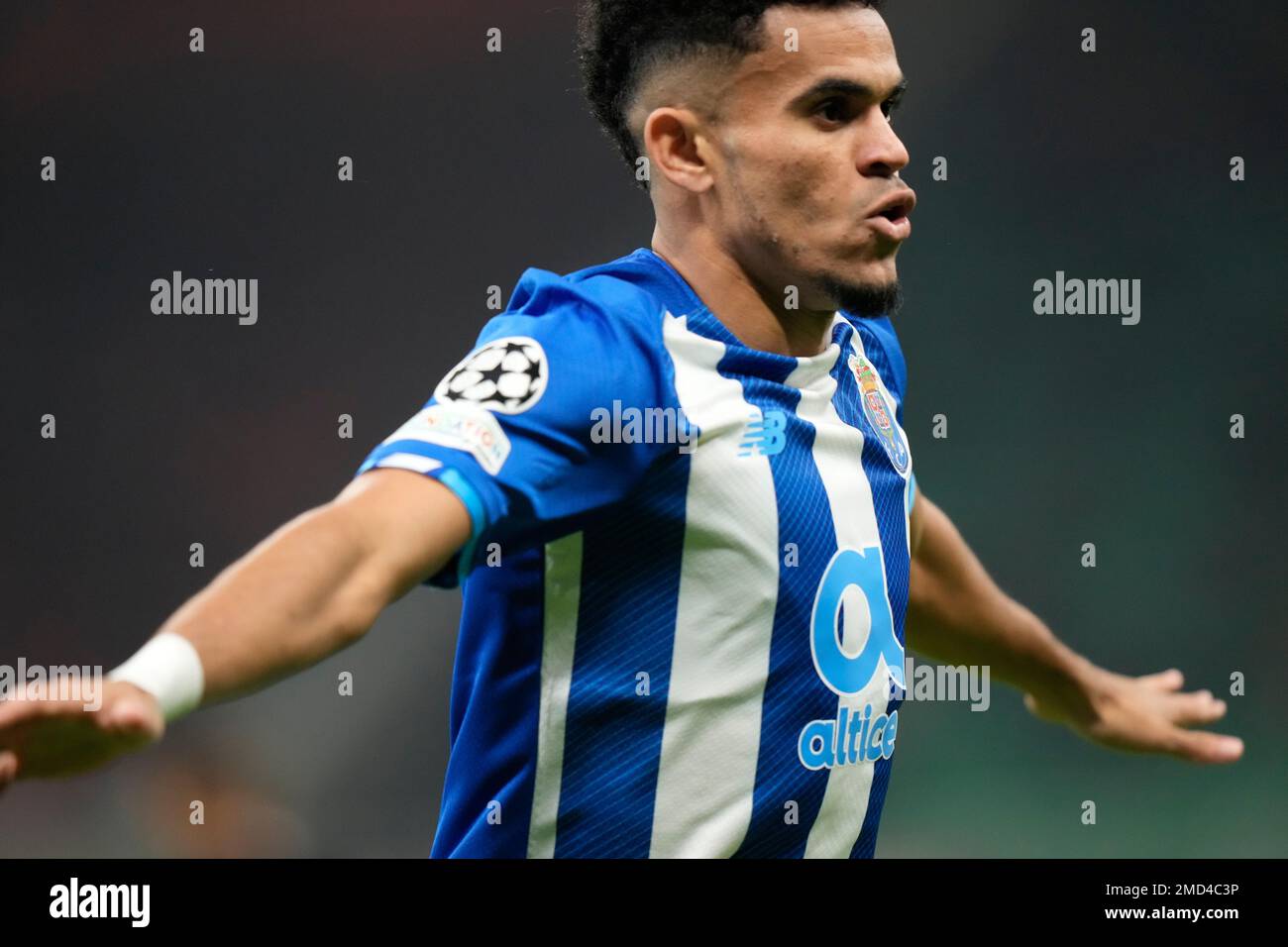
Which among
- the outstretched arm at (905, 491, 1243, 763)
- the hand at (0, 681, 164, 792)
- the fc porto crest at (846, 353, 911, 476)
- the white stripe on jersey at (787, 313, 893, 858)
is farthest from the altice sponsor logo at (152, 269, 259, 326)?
the hand at (0, 681, 164, 792)

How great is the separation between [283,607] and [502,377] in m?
0.46

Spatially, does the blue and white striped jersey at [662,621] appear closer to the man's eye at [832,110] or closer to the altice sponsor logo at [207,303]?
the man's eye at [832,110]

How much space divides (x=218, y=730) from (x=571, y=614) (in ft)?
10.2

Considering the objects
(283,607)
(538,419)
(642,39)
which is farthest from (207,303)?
(283,607)

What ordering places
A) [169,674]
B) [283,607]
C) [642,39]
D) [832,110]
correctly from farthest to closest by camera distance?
[642,39]
[832,110]
[283,607]
[169,674]

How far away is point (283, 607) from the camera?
62.2 inches

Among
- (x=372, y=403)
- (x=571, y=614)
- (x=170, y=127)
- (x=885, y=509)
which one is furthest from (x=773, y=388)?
(x=170, y=127)

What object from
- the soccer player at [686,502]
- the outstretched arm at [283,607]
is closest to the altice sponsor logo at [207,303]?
the soccer player at [686,502]

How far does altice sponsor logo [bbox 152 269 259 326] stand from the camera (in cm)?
489

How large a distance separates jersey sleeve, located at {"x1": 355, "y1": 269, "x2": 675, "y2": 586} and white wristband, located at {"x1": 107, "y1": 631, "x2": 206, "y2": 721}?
35 cm

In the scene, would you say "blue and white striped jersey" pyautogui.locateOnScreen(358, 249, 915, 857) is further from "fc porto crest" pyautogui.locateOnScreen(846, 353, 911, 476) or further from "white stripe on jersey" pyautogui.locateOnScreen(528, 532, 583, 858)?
"fc porto crest" pyautogui.locateOnScreen(846, 353, 911, 476)

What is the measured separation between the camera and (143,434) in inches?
192

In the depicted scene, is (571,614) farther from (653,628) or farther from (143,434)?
(143,434)

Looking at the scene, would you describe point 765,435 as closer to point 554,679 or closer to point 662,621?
point 662,621
